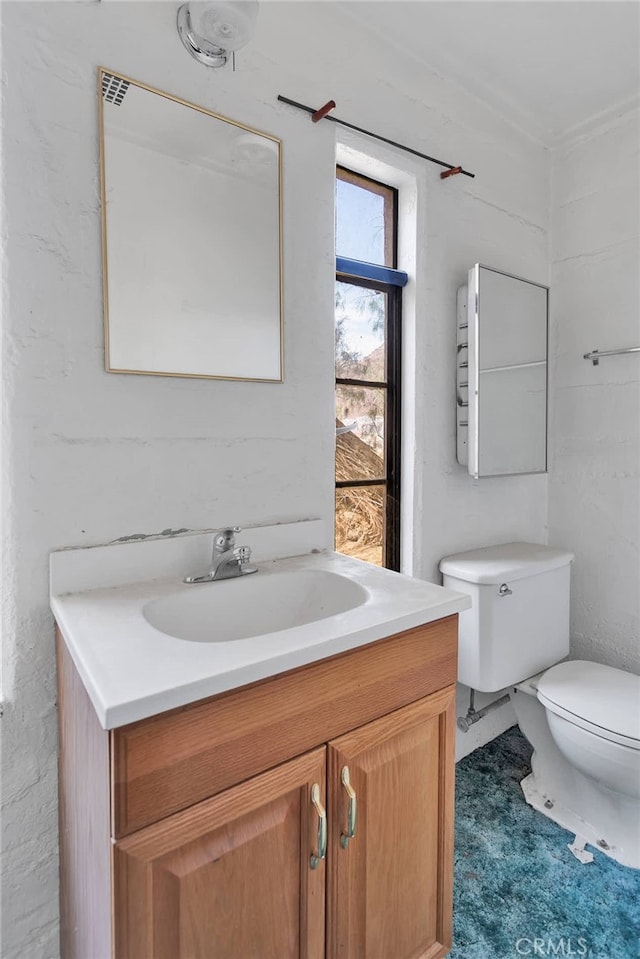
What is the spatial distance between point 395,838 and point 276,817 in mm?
296

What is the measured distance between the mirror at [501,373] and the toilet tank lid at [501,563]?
0.28 meters

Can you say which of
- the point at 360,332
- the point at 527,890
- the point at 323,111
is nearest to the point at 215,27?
the point at 323,111

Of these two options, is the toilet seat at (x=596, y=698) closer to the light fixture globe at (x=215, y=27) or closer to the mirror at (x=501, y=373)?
the mirror at (x=501, y=373)

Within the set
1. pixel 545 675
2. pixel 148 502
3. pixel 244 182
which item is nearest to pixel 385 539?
pixel 545 675

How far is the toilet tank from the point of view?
1530 mm

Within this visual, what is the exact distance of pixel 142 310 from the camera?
42.8 inches

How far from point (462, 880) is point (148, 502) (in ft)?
4.24

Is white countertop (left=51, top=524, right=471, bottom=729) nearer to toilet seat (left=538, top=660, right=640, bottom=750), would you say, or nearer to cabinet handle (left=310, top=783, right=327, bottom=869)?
cabinet handle (left=310, top=783, right=327, bottom=869)

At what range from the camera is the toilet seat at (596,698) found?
4.25 feet

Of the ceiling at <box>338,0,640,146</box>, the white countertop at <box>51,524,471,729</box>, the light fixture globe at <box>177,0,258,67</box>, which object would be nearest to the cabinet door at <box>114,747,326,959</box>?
the white countertop at <box>51,524,471,729</box>

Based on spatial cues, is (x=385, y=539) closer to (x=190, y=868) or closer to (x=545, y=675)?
(x=545, y=675)

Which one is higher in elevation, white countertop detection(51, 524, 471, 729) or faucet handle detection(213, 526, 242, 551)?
faucet handle detection(213, 526, 242, 551)

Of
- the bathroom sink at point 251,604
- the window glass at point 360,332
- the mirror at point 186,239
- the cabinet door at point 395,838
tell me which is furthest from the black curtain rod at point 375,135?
the cabinet door at point 395,838

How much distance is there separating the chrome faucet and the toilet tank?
2.49ft
